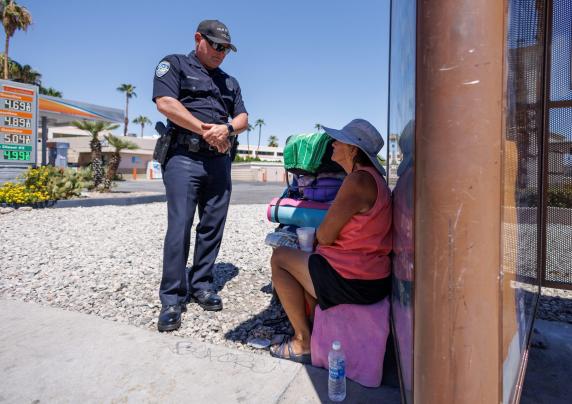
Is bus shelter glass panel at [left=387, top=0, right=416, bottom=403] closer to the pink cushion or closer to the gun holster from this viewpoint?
the pink cushion

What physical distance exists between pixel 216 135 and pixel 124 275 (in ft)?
6.87

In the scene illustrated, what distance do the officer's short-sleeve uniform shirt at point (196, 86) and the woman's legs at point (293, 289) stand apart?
51.5 inches

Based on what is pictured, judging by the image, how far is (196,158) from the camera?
2889 mm

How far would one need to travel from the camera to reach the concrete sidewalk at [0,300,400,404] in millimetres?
1858

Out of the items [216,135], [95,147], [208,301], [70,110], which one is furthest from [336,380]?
[70,110]

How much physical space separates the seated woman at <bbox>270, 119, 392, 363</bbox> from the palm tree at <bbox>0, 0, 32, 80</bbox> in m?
28.6

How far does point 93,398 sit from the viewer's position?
6.03ft

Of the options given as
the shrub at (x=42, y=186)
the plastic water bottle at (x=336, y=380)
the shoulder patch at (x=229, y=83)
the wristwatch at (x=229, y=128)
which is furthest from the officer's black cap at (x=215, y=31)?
the shrub at (x=42, y=186)

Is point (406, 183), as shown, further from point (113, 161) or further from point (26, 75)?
point (26, 75)

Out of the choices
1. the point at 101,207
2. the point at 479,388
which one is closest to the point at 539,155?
the point at 479,388

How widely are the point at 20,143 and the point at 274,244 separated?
35.9 feet

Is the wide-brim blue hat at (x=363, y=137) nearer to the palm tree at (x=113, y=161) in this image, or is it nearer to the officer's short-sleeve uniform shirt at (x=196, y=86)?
the officer's short-sleeve uniform shirt at (x=196, y=86)

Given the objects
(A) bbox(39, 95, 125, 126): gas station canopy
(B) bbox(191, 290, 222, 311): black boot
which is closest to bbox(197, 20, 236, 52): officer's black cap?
(B) bbox(191, 290, 222, 311): black boot

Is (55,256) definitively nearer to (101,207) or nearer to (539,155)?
(539,155)
